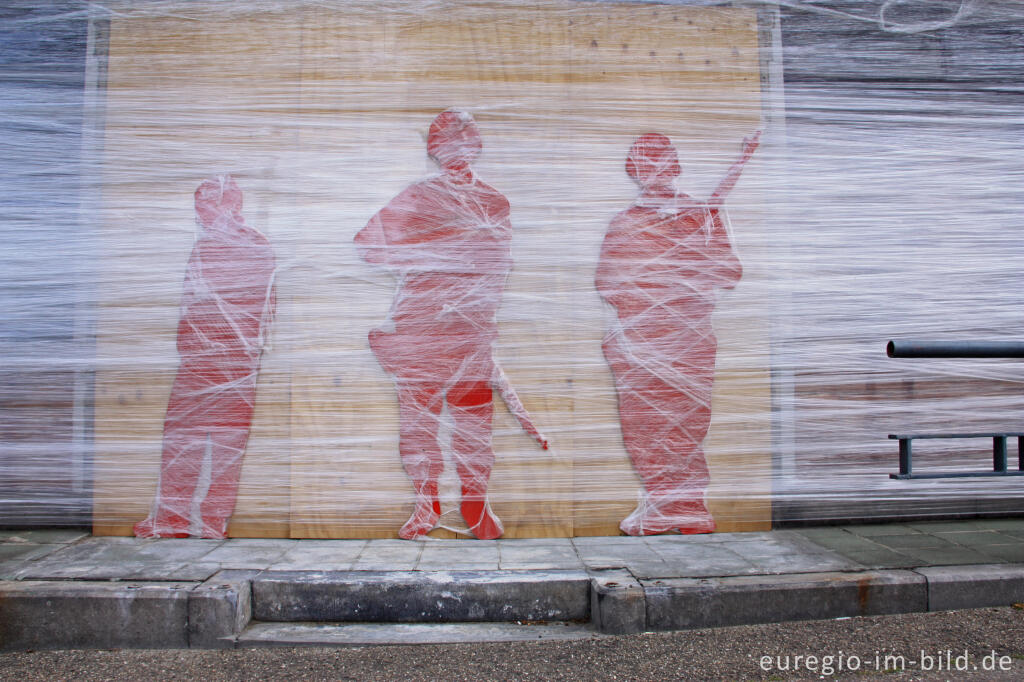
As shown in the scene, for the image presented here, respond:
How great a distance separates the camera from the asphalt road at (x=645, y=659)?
224cm

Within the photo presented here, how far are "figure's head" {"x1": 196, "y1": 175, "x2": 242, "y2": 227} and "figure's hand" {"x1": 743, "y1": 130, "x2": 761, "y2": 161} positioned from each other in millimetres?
2915

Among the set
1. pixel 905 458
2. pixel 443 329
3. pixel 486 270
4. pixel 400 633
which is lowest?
pixel 400 633

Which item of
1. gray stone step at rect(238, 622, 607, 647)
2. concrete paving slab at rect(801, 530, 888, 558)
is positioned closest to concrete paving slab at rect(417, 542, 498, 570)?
gray stone step at rect(238, 622, 607, 647)

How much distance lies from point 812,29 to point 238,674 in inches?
175

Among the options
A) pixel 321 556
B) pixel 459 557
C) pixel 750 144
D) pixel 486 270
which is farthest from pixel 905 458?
pixel 321 556

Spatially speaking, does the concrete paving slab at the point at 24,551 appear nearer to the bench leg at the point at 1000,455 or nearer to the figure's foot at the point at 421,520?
the figure's foot at the point at 421,520

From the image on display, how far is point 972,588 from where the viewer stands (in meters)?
2.72

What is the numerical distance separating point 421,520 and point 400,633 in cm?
78

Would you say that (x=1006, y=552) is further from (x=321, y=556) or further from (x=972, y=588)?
(x=321, y=556)

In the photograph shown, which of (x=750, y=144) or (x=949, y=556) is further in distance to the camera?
(x=750, y=144)

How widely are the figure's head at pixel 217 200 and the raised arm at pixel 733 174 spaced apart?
2.71m

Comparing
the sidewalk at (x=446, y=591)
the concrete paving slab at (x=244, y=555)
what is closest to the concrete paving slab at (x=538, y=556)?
the sidewalk at (x=446, y=591)

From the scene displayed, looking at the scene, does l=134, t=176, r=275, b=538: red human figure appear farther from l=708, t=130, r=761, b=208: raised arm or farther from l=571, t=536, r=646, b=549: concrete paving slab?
l=708, t=130, r=761, b=208: raised arm

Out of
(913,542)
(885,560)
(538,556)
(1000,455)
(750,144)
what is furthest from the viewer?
(750,144)
